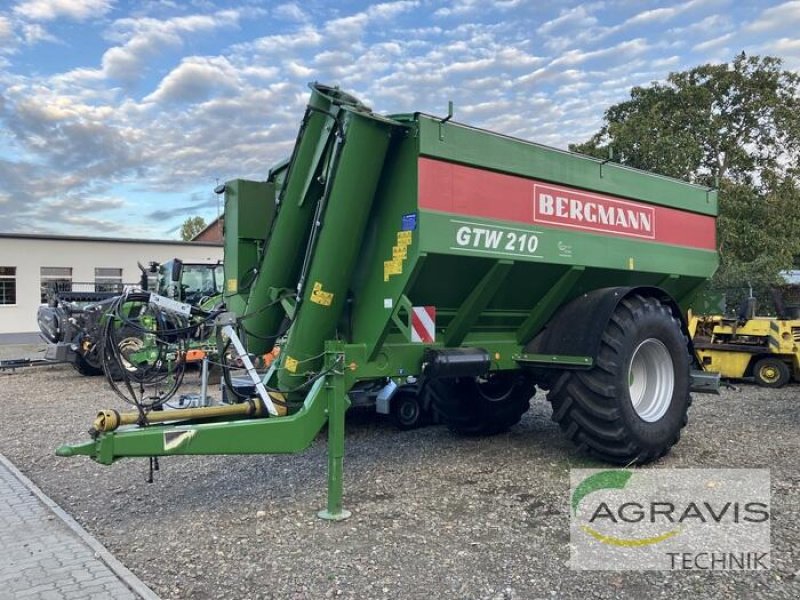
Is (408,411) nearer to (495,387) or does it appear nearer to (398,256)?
(495,387)

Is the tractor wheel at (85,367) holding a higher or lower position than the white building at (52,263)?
lower

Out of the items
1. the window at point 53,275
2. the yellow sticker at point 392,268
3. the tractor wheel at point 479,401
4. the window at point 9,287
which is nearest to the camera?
the yellow sticker at point 392,268

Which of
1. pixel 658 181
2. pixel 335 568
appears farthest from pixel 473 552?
pixel 658 181

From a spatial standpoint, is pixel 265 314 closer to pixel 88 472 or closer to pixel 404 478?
pixel 404 478

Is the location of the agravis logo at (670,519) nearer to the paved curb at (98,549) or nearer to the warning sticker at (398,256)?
the warning sticker at (398,256)

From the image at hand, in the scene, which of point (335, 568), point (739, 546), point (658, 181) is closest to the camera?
point (335, 568)

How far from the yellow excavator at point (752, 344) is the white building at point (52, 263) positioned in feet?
64.9

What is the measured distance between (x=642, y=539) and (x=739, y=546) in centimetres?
52

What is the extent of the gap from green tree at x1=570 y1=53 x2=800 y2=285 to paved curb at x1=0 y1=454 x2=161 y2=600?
18.0 m

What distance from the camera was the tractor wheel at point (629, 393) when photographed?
5.13m

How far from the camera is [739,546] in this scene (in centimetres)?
382

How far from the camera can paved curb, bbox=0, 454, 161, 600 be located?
10.8ft

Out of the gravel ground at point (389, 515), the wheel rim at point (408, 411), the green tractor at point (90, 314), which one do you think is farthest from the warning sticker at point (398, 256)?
the green tractor at point (90, 314)

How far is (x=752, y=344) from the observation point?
10.8 metres
